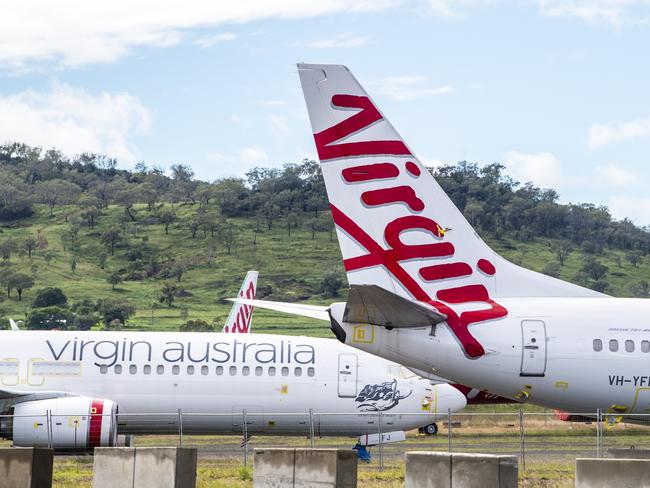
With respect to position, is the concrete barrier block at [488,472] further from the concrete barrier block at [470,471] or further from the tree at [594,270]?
the tree at [594,270]

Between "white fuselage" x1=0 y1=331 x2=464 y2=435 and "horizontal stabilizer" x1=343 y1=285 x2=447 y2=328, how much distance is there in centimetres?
1273

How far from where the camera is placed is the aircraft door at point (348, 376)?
1258 inches

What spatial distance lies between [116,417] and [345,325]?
12548 mm

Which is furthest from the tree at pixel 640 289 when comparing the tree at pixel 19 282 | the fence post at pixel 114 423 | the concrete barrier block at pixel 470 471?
the concrete barrier block at pixel 470 471

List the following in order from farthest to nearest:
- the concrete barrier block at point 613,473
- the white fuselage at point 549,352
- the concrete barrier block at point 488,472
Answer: the white fuselage at point 549,352 < the concrete barrier block at point 488,472 < the concrete barrier block at point 613,473

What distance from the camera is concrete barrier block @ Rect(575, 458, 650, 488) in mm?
13961

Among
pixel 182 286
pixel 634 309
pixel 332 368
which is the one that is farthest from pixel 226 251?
pixel 634 309

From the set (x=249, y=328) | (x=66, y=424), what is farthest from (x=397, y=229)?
(x=249, y=328)

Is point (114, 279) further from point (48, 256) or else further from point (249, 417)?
point (249, 417)

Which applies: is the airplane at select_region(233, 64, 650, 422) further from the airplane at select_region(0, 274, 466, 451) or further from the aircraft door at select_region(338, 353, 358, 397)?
the aircraft door at select_region(338, 353, 358, 397)

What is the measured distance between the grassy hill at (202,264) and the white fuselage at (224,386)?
89.7 meters

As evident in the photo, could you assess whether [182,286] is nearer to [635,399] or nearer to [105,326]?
[105,326]

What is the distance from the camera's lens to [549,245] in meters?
194

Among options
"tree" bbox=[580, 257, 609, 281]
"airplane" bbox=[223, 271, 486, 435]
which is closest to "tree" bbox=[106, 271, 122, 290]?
"tree" bbox=[580, 257, 609, 281]
